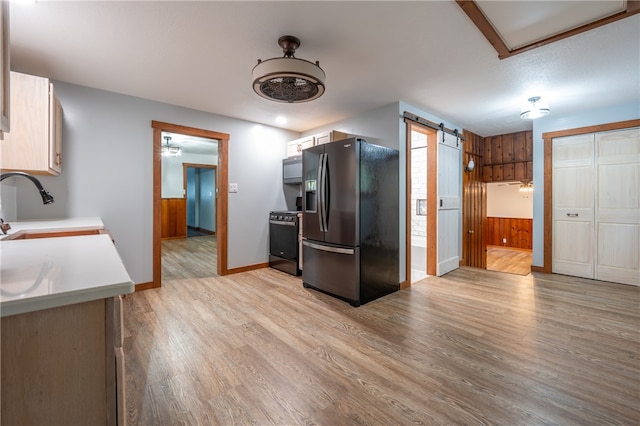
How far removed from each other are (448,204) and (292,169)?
2.43 m

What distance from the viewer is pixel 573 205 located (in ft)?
12.8

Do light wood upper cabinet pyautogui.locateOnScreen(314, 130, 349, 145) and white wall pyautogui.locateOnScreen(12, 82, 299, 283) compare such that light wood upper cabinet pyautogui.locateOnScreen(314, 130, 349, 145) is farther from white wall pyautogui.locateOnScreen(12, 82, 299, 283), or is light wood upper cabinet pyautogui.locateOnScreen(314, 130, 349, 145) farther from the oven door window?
the oven door window

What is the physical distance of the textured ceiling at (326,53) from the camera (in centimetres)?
182

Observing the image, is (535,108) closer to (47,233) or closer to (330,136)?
(330,136)

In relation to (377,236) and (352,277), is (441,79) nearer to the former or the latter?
(377,236)

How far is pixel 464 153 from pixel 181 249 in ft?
19.3

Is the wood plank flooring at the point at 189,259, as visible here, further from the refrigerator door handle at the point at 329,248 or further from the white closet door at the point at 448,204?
the white closet door at the point at 448,204

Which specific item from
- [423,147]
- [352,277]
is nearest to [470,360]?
[352,277]

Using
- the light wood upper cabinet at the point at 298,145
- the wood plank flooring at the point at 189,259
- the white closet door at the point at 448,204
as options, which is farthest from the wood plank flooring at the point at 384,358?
the light wood upper cabinet at the point at 298,145

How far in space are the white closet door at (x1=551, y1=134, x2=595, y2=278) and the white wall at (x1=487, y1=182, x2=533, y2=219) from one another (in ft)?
12.1

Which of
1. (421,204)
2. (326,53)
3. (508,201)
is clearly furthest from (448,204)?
(508,201)

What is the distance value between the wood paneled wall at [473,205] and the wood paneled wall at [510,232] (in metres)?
3.47

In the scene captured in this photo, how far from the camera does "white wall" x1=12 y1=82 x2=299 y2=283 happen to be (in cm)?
287

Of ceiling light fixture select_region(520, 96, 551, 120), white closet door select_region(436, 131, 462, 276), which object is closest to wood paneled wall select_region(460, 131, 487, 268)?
white closet door select_region(436, 131, 462, 276)
